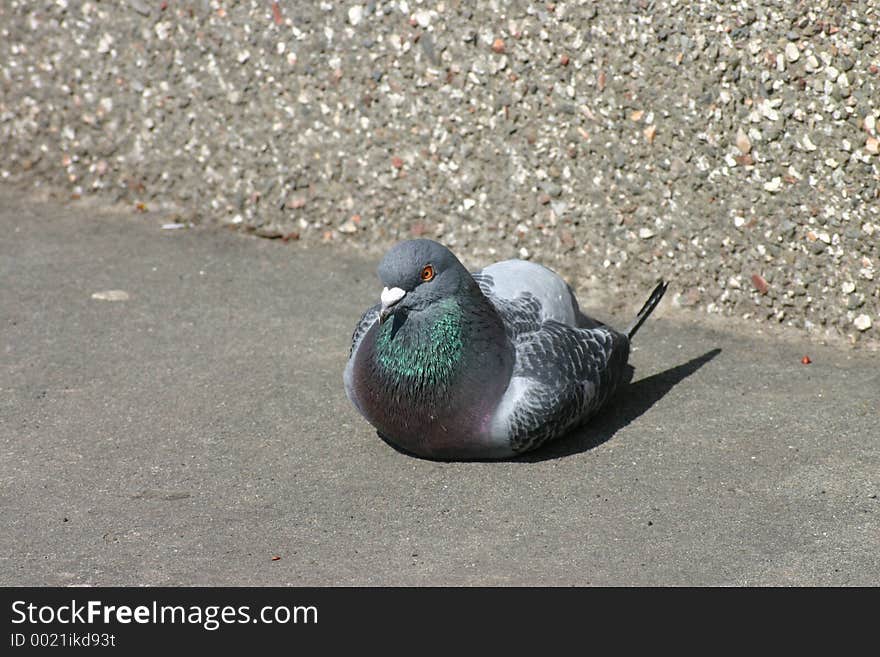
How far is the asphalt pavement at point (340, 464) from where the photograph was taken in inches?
165

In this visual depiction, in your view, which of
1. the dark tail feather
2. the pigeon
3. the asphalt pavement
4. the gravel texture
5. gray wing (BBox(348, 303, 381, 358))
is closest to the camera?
the asphalt pavement

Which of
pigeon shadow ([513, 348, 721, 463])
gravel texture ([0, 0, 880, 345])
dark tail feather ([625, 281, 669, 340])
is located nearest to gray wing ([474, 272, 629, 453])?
pigeon shadow ([513, 348, 721, 463])

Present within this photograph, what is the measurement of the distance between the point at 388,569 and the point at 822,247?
293 centimetres

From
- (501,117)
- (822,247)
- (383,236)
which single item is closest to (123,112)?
(383,236)

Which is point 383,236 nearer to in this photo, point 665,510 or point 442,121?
point 442,121

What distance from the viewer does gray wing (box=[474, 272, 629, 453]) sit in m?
4.75

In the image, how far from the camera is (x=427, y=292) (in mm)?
4645

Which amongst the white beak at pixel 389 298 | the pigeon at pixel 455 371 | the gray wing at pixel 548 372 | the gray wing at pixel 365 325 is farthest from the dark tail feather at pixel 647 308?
the white beak at pixel 389 298

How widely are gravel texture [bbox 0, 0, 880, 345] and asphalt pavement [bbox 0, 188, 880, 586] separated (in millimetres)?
456

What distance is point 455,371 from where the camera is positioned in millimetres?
4680

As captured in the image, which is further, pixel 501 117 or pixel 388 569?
pixel 501 117

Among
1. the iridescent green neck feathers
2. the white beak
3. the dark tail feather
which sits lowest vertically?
the dark tail feather

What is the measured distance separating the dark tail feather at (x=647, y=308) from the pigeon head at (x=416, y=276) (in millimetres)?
1261

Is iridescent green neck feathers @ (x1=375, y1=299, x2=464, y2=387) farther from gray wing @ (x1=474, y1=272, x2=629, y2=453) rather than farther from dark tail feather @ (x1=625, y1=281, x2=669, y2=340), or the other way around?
dark tail feather @ (x1=625, y1=281, x2=669, y2=340)
